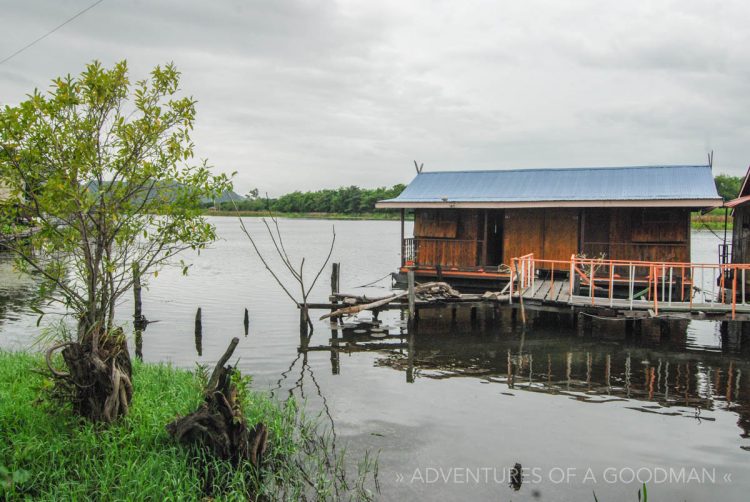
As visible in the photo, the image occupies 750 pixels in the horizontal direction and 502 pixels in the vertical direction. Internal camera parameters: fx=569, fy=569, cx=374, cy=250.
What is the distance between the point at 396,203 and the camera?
21562 mm

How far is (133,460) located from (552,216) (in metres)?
16.7

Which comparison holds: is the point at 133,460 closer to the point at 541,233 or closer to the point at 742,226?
the point at 541,233

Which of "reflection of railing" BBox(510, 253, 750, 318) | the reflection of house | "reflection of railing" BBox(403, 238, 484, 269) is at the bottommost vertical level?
"reflection of railing" BBox(510, 253, 750, 318)

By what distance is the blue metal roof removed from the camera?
18938 mm

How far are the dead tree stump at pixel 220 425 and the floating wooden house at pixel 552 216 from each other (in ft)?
41.1

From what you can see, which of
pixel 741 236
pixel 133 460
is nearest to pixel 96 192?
pixel 133 460

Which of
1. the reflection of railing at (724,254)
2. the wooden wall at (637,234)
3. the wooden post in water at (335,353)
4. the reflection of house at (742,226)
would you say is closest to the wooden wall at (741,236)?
the reflection of house at (742,226)

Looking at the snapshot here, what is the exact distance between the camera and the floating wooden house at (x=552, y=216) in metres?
18.5

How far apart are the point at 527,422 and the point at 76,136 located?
28.1ft

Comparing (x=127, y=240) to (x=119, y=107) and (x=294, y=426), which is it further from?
(x=294, y=426)

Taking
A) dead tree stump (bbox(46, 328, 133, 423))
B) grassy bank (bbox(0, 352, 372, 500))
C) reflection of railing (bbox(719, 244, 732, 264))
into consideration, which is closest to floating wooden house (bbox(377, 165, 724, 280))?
reflection of railing (bbox(719, 244, 732, 264))

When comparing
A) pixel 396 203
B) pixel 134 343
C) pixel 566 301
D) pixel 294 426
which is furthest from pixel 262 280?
pixel 294 426

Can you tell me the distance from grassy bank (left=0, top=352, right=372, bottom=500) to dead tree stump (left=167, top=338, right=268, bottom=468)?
180 mm

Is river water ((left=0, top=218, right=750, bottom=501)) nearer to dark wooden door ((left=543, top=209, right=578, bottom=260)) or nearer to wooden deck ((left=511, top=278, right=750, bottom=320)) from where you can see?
wooden deck ((left=511, top=278, right=750, bottom=320))
